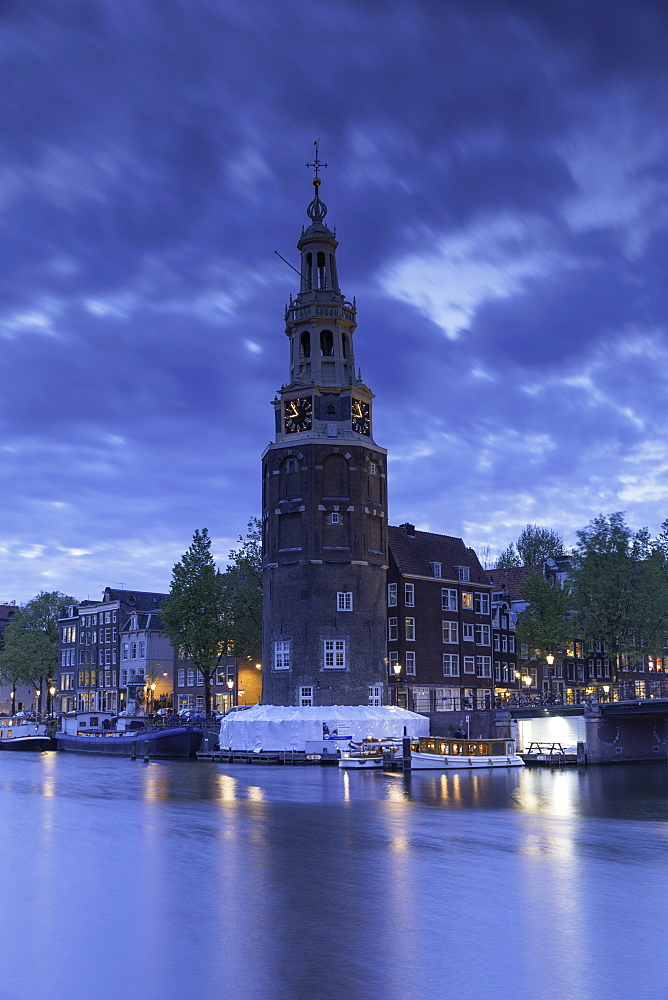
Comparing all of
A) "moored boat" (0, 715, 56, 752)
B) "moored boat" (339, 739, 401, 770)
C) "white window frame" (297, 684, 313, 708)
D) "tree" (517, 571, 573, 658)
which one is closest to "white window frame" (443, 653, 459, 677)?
"tree" (517, 571, 573, 658)

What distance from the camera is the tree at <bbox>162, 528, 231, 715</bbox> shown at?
97750mm

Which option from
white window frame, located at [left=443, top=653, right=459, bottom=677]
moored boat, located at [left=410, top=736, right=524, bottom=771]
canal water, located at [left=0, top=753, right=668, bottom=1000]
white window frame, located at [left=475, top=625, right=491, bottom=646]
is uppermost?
white window frame, located at [left=475, top=625, right=491, bottom=646]

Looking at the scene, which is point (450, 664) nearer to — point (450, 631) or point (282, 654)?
point (450, 631)

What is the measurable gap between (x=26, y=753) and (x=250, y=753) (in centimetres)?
3611

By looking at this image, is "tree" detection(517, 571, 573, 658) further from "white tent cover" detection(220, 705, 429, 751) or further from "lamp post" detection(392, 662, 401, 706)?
"white tent cover" detection(220, 705, 429, 751)

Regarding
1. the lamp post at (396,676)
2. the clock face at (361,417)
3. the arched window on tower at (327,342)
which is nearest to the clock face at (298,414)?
the clock face at (361,417)

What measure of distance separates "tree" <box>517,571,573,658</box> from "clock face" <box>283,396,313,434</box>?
89.9 ft

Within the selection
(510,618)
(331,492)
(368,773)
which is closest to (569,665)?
(510,618)

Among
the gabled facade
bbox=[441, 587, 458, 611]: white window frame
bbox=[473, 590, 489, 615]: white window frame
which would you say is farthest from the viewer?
bbox=[473, 590, 489, 615]: white window frame

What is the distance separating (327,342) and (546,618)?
33.4 m

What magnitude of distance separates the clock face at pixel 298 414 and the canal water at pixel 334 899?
4549 centimetres

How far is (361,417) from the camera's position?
93.9 meters

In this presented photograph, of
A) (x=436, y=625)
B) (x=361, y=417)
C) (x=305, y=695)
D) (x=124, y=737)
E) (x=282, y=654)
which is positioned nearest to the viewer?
(x=305, y=695)

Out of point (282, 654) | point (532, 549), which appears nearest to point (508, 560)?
point (532, 549)
